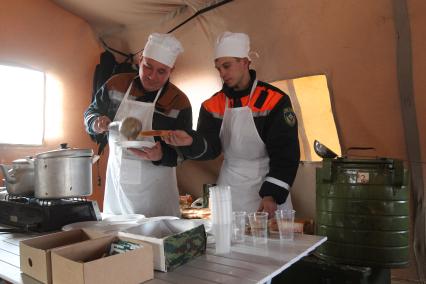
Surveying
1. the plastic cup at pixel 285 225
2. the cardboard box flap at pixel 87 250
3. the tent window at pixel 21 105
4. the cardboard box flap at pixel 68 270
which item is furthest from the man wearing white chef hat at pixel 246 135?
the tent window at pixel 21 105

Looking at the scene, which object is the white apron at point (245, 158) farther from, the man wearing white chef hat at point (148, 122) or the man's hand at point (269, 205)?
the man wearing white chef hat at point (148, 122)

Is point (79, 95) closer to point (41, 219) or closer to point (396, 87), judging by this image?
point (41, 219)

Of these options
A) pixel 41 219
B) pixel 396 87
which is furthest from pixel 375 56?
pixel 41 219

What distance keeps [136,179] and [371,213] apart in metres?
1.36

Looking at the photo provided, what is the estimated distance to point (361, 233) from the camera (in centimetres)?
198

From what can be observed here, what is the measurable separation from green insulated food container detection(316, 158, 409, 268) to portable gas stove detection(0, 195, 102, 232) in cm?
134

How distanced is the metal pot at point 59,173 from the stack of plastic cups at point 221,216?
2.12 ft

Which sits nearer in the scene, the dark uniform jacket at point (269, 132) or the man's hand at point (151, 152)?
the dark uniform jacket at point (269, 132)

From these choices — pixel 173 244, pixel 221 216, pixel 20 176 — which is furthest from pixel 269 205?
pixel 20 176

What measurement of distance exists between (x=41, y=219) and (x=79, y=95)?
2.44 meters

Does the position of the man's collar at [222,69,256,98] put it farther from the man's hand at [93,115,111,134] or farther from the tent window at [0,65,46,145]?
the tent window at [0,65,46,145]

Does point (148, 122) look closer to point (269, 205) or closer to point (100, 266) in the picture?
point (269, 205)

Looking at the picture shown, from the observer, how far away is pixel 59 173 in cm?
141

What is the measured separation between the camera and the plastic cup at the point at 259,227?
1242 mm
